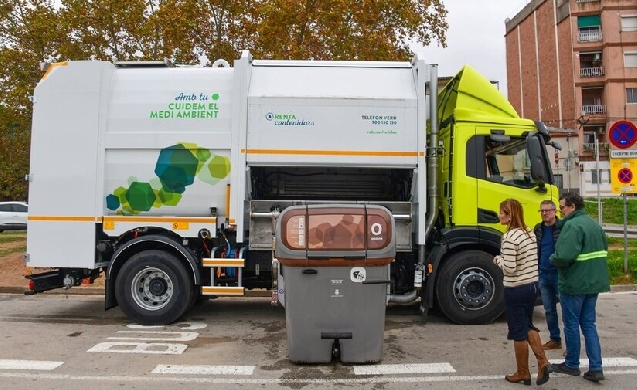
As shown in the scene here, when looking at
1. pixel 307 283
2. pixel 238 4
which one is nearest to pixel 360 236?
pixel 307 283

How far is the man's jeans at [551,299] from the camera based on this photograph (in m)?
5.90

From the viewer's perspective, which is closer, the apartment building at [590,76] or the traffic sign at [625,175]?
the traffic sign at [625,175]

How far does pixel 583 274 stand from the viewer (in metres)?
4.72

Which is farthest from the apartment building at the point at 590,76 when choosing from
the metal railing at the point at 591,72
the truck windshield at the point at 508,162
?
the truck windshield at the point at 508,162

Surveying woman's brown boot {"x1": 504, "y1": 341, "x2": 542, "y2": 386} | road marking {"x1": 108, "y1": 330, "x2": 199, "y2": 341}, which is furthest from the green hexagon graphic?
woman's brown boot {"x1": 504, "y1": 341, "x2": 542, "y2": 386}

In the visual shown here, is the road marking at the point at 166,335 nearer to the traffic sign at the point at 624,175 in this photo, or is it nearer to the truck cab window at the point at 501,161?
the truck cab window at the point at 501,161

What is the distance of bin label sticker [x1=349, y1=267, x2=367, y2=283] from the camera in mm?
5145

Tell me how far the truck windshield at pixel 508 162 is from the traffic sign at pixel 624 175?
169 inches

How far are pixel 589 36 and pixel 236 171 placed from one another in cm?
4186

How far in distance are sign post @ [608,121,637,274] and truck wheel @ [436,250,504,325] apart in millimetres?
4782

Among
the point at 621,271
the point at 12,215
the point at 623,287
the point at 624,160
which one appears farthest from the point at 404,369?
the point at 12,215

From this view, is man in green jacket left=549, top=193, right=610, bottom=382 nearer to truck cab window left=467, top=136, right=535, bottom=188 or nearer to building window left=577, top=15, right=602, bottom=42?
truck cab window left=467, top=136, right=535, bottom=188

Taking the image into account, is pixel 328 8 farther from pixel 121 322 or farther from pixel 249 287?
pixel 121 322

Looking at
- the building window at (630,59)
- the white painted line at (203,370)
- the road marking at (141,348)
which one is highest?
the building window at (630,59)
